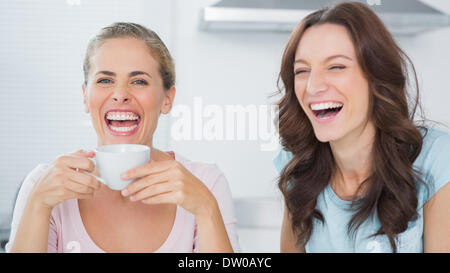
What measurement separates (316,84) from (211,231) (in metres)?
0.45

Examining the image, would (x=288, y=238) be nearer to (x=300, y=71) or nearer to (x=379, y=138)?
(x=379, y=138)

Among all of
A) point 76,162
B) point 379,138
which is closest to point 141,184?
point 76,162

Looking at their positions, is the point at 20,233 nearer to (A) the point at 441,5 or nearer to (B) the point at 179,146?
(B) the point at 179,146

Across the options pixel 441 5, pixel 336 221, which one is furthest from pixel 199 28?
pixel 336 221

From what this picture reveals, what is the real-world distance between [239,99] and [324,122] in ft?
5.75

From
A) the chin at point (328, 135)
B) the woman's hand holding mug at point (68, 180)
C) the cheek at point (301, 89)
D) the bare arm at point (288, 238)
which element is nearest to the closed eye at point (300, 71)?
the cheek at point (301, 89)

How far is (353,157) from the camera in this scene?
1.15 meters

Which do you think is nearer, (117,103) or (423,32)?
(117,103)

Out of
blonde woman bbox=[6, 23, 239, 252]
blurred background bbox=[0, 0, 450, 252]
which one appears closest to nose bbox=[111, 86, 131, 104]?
blonde woman bbox=[6, 23, 239, 252]

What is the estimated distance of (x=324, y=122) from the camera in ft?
3.42

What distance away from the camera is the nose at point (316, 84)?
1.00 meters

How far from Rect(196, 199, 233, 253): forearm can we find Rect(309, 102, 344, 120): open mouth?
1.32 ft

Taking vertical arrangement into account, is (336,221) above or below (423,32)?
below

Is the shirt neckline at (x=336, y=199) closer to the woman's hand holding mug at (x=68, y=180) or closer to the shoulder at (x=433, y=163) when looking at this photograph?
the shoulder at (x=433, y=163)
